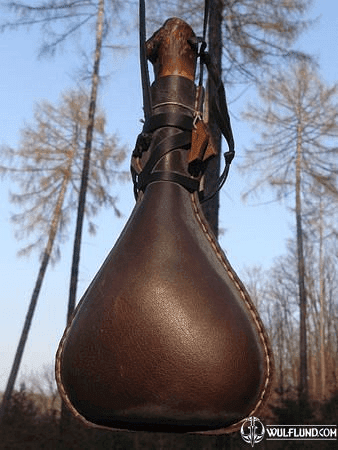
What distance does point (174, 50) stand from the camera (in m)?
0.98

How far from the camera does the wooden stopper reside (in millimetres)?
979

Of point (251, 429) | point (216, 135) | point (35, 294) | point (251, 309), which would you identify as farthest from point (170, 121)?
point (35, 294)

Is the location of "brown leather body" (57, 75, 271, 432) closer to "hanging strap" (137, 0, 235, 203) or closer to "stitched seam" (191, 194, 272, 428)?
"stitched seam" (191, 194, 272, 428)

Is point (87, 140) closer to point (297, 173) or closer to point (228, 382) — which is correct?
point (297, 173)

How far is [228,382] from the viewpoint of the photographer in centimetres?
76

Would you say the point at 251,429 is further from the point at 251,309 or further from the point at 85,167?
the point at 85,167

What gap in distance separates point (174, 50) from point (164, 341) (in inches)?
19.8

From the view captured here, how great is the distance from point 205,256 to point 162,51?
0.38 meters

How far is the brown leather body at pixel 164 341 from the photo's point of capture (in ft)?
2.42

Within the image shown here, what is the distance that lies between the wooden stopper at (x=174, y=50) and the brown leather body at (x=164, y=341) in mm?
262

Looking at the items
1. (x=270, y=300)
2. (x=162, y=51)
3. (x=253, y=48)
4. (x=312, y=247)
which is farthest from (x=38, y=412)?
(x=270, y=300)

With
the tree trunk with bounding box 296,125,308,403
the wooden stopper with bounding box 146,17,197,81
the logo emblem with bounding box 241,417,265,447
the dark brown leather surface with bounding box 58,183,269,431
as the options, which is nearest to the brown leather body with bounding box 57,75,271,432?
the dark brown leather surface with bounding box 58,183,269,431

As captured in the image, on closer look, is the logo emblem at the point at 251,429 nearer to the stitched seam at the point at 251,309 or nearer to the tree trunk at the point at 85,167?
the stitched seam at the point at 251,309

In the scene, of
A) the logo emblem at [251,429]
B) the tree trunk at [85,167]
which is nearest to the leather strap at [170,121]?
the logo emblem at [251,429]
